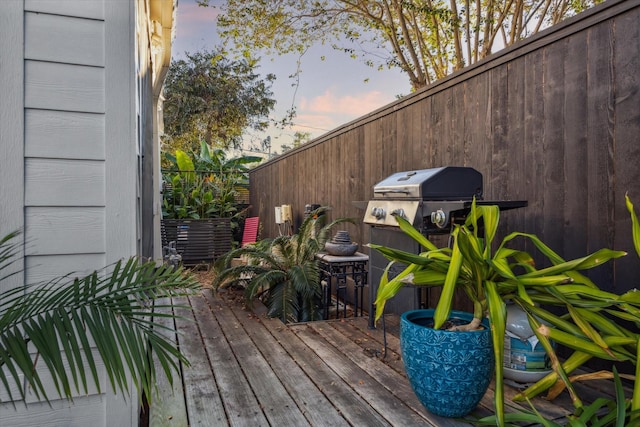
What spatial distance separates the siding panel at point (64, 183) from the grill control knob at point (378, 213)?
1634 millimetres

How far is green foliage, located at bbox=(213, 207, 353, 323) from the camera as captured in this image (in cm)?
367

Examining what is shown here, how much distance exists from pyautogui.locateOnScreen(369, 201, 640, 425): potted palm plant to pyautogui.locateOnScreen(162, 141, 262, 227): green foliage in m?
6.24

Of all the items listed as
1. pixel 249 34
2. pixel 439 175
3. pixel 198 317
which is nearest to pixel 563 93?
pixel 439 175

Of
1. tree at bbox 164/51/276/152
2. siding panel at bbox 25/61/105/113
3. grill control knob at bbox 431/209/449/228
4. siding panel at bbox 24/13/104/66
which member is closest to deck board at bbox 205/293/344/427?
grill control knob at bbox 431/209/449/228

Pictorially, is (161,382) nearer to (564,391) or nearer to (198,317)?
(198,317)

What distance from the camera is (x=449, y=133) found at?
2.93 meters

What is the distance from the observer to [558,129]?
211 centimetres

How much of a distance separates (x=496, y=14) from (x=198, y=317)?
24.2 feet

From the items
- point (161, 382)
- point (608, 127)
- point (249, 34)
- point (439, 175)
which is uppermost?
point (249, 34)

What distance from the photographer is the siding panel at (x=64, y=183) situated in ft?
5.04

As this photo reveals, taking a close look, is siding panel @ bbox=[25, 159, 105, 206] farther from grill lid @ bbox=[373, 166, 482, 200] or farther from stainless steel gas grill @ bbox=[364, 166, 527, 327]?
grill lid @ bbox=[373, 166, 482, 200]

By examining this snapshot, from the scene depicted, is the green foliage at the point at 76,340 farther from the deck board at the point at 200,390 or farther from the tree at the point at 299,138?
the tree at the point at 299,138

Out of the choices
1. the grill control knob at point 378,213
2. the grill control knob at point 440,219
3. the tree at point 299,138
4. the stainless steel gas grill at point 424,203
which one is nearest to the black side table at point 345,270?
the stainless steel gas grill at point 424,203

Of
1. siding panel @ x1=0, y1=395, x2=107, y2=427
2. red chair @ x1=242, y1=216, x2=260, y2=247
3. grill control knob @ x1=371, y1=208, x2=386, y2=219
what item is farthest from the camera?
red chair @ x1=242, y1=216, x2=260, y2=247
